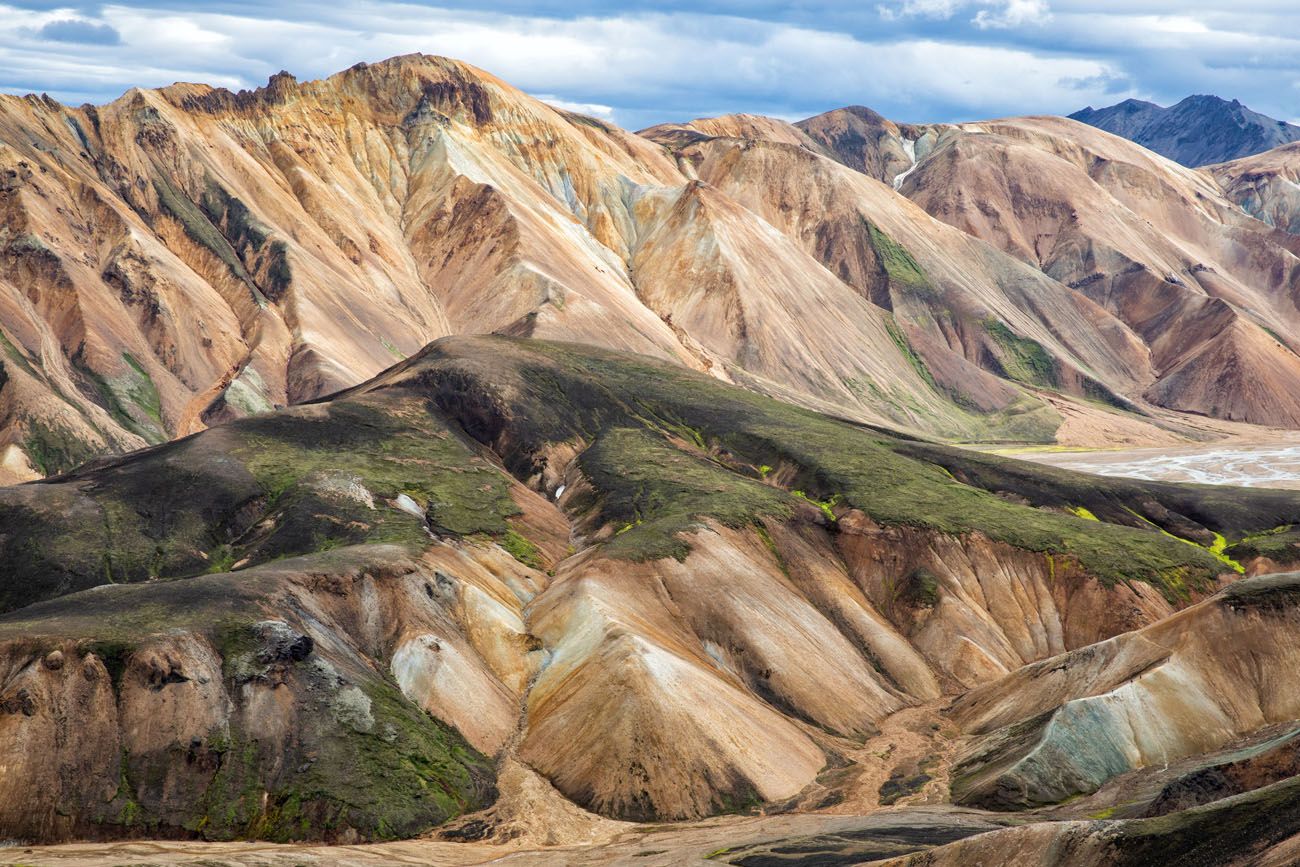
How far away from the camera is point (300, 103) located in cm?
19450

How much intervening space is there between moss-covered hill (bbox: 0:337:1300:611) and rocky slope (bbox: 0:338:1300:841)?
31 cm

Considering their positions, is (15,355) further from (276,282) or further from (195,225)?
(195,225)

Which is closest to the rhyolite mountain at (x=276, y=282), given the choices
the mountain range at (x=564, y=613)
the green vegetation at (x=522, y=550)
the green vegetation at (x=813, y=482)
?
the mountain range at (x=564, y=613)

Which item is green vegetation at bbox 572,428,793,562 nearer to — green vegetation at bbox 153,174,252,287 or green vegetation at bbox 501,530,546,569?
green vegetation at bbox 501,530,546,569

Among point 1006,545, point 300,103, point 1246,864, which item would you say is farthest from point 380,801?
point 300,103

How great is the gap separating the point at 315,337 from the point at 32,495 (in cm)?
7681

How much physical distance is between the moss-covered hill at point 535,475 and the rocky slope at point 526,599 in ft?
1.00

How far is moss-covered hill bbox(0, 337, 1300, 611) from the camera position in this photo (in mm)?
79938

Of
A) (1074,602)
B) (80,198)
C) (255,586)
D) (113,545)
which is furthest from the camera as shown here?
(80,198)

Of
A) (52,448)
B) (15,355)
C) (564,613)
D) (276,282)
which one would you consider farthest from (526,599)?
(276,282)

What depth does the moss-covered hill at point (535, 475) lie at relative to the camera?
7994 centimetres

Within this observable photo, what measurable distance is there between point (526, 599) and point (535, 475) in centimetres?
2410

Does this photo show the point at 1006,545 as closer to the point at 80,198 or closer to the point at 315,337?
the point at 315,337

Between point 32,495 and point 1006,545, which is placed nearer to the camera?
point 32,495
